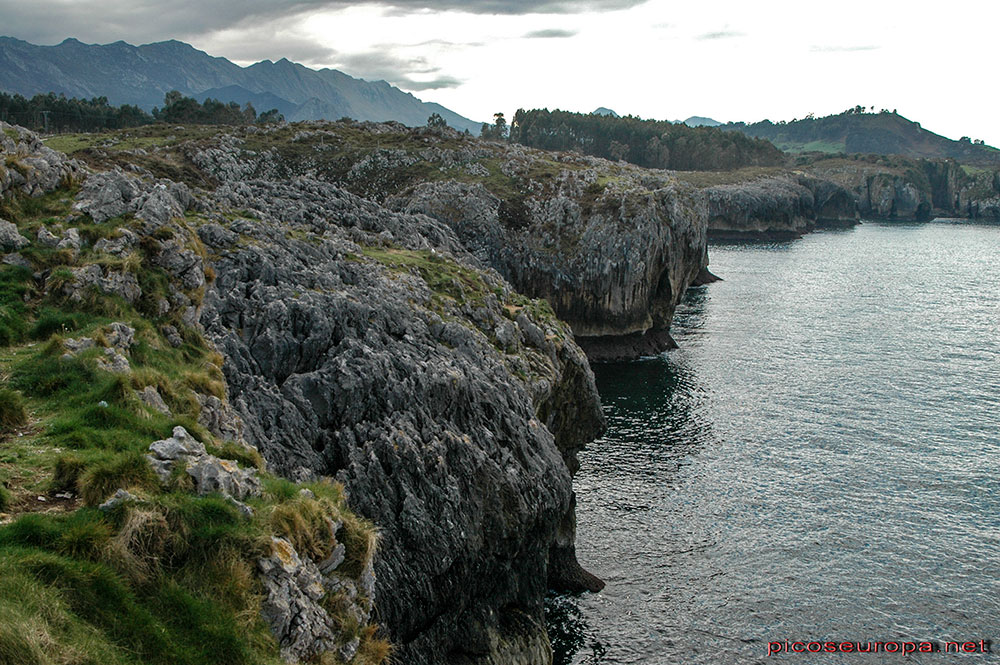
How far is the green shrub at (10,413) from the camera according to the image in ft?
59.3

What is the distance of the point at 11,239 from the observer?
1043 inches

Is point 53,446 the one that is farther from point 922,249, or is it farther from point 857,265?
point 922,249

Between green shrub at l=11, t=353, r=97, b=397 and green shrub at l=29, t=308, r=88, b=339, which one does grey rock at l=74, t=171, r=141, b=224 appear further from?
green shrub at l=11, t=353, r=97, b=397

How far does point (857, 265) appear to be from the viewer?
6585 inches

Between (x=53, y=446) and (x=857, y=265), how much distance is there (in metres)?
178

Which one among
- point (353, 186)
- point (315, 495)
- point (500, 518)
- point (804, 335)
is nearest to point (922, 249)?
point (804, 335)

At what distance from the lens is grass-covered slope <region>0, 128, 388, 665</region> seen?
500 inches

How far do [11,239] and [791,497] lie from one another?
52554 mm

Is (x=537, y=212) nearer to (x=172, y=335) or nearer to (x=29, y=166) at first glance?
(x=29, y=166)

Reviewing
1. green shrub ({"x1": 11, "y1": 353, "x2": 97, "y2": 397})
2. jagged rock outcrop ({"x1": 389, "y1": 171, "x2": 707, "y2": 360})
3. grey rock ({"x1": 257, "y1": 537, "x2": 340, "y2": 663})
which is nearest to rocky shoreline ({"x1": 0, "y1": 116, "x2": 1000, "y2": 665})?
grey rock ({"x1": 257, "y1": 537, "x2": 340, "y2": 663})

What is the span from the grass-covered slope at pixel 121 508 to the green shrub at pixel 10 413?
0.03 m

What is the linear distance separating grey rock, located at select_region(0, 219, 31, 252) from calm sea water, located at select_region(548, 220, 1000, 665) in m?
32.4

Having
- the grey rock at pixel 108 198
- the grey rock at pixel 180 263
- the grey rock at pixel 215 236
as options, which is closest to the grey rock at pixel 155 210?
the grey rock at pixel 108 198

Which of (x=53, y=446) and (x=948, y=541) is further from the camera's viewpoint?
(x=948, y=541)
